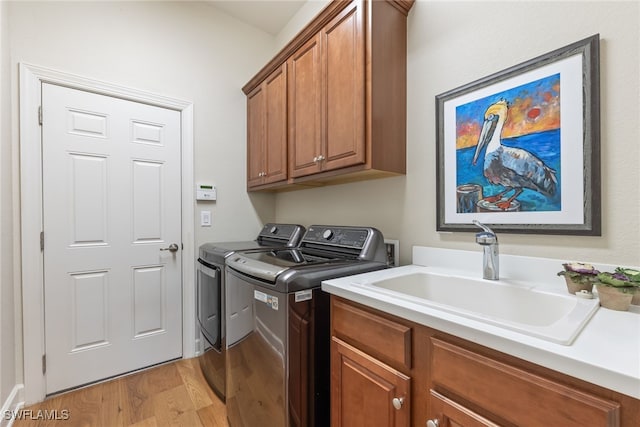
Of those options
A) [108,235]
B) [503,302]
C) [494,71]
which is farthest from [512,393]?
[108,235]

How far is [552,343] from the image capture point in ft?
1.87

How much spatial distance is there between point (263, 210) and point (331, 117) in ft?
4.53

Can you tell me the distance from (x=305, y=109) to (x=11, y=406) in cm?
247

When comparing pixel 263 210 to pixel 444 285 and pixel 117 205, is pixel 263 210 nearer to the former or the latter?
pixel 117 205

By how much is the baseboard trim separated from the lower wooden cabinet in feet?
6.07

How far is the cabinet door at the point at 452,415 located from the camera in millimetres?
673

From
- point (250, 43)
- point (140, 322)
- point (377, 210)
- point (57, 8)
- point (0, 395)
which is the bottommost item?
point (0, 395)

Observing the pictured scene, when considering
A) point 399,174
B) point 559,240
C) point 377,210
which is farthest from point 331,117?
point 559,240

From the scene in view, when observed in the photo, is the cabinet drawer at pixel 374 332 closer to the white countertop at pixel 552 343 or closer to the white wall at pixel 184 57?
the white countertop at pixel 552 343

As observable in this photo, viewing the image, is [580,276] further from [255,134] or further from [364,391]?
[255,134]

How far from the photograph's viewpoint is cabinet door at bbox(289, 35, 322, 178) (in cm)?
171

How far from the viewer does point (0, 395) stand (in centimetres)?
148

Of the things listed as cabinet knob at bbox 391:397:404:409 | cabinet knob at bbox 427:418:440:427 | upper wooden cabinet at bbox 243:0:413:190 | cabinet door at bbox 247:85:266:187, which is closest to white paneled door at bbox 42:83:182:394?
cabinet door at bbox 247:85:266:187

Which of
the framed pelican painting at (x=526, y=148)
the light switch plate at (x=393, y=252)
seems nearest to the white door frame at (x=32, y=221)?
the light switch plate at (x=393, y=252)
